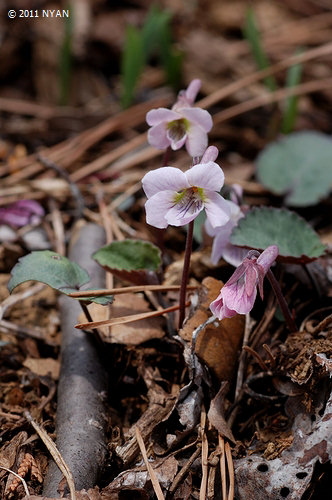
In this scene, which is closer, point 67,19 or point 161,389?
point 161,389

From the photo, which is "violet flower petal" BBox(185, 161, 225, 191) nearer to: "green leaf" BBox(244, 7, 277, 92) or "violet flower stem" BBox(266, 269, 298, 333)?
"violet flower stem" BBox(266, 269, 298, 333)

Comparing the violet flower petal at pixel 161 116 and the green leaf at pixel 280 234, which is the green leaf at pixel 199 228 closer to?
the green leaf at pixel 280 234

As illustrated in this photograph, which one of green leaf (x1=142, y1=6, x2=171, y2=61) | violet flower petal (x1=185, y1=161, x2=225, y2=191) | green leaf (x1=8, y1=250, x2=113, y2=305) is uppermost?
green leaf (x1=142, y1=6, x2=171, y2=61)

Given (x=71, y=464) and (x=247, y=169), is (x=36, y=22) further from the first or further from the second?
(x=71, y=464)

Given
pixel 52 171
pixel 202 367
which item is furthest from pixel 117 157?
pixel 202 367

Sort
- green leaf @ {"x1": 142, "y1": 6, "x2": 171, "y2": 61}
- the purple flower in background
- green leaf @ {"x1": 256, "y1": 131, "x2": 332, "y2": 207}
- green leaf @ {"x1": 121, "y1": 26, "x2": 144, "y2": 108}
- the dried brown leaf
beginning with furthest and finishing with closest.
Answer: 1. green leaf @ {"x1": 142, "y1": 6, "x2": 171, "y2": 61}
2. green leaf @ {"x1": 121, "y1": 26, "x2": 144, "y2": 108}
3. green leaf @ {"x1": 256, "y1": 131, "x2": 332, "y2": 207}
4. the purple flower in background
5. the dried brown leaf

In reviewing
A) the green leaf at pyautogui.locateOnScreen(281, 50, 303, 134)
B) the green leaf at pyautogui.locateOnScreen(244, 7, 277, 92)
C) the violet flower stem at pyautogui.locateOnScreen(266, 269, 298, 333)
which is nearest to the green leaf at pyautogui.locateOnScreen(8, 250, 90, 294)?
the violet flower stem at pyautogui.locateOnScreen(266, 269, 298, 333)
